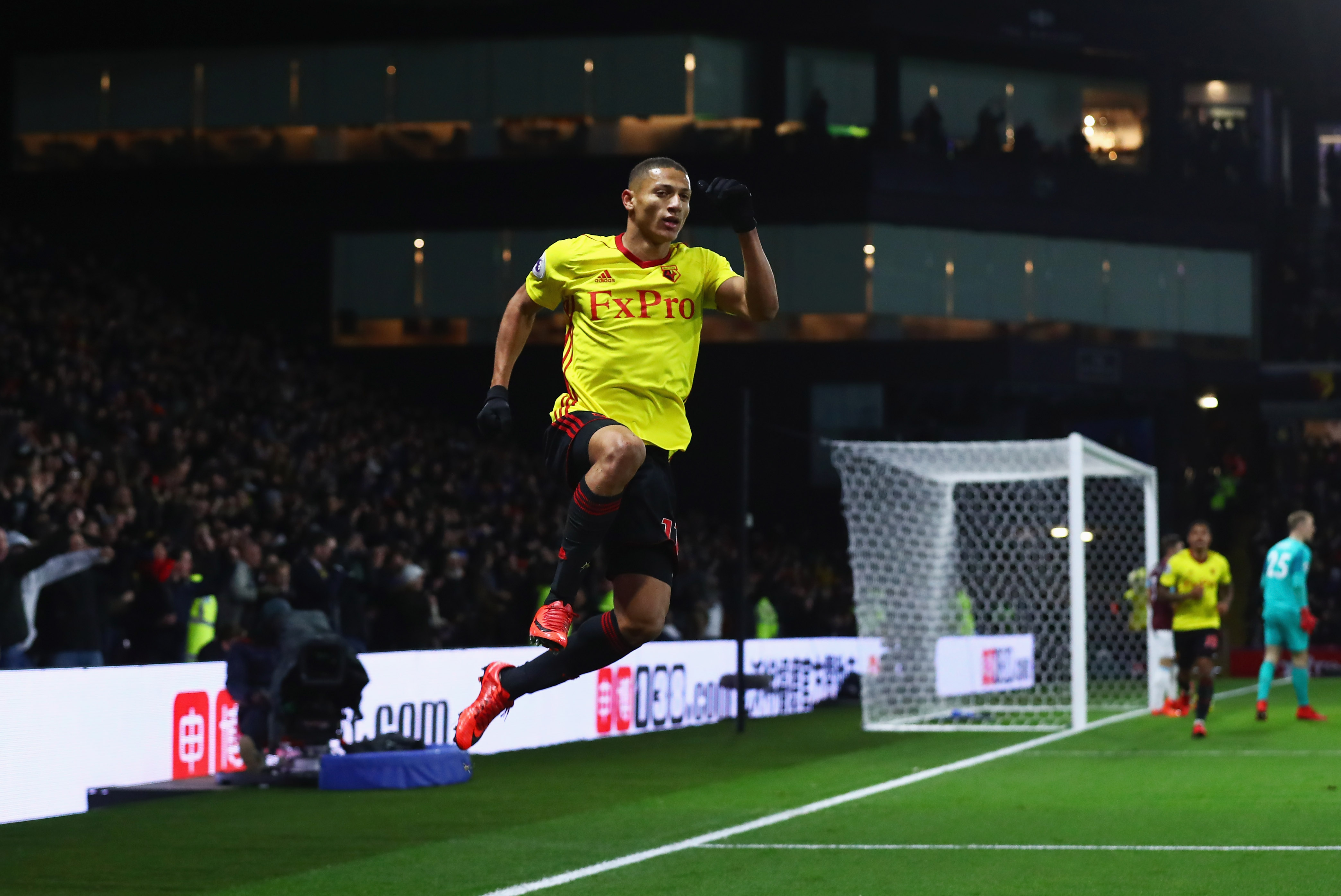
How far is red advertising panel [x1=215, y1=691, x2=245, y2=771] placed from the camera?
14.3m

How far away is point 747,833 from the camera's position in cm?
1104

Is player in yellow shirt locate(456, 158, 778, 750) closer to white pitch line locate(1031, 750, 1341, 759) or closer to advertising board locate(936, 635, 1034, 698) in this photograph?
white pitch line locate(1031, 750, 1341, 759)

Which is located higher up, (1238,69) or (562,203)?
(1238,69)

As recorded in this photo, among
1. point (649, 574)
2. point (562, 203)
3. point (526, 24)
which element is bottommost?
point (649, 574)

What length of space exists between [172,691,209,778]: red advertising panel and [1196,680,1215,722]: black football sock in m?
8.87

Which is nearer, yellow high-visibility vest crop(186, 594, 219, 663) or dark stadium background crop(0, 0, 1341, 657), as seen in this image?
yellow high-visibility vest crop(186, 594, 219, 663)

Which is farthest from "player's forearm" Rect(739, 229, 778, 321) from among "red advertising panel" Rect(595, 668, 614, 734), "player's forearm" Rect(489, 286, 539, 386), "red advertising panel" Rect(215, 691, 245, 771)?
"red advertising panel" Rect(595, 668, 614, 734)

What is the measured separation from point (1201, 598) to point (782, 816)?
24.8 feet

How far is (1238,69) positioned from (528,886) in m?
38.9

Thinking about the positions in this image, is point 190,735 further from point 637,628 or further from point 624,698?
point 637,628

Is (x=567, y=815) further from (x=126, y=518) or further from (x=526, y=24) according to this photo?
(x=526, y=24)

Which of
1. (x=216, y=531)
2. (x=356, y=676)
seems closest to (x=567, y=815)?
(x=356, y=676)

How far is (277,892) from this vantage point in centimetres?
885

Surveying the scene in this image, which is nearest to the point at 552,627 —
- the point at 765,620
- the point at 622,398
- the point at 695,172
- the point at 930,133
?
the point at 622,398
